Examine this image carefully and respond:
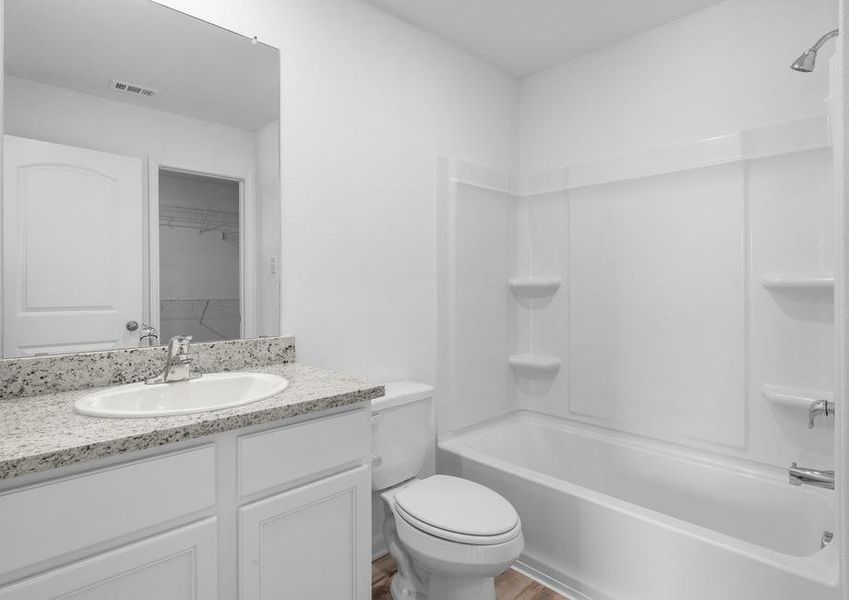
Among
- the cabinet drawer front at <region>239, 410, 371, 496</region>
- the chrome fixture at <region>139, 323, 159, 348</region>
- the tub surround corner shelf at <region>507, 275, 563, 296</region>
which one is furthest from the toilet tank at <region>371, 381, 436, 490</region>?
the tub surround corner shelf at <region>507, 275, 563, 296</region>

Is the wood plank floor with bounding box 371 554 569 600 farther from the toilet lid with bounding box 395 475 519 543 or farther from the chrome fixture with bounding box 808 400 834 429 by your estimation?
the chrome fixture with bounding box 808 400 834 429

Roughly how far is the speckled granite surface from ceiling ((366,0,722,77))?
165cm

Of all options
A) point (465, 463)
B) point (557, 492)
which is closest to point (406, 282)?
point (465, 463)

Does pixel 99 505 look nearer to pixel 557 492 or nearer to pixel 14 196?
pixel 14 196

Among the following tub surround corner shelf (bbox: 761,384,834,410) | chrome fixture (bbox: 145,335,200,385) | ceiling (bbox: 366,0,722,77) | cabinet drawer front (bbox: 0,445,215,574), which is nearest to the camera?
cabinet drawer front (bbox: 0,445,215,574)

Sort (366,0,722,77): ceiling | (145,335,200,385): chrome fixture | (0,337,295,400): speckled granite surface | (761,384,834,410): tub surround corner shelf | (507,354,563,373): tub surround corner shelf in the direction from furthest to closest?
(507,354,563,373): tub surround corner shelf → (366,0,722,77): ceiling → (761,384,834,410): tub surround corner shelf → (145,335,200,385): chrome fixture → (0,337,295,400): speckled granite surface

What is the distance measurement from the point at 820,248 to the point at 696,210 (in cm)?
49

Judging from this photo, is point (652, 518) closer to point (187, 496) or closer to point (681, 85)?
point (187, 496)

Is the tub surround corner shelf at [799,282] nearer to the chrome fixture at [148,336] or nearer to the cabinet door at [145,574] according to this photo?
the cabinet door at [145,574]

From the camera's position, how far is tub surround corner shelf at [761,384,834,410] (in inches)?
70.2

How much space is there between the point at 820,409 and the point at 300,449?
6.02 feet

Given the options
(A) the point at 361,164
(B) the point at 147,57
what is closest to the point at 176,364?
(B) the point at 147,57

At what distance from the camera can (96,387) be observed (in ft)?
4.36

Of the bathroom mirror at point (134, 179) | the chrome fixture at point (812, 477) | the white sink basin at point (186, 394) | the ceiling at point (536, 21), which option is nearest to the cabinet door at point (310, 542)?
the white sink basin at point (186, 394)
